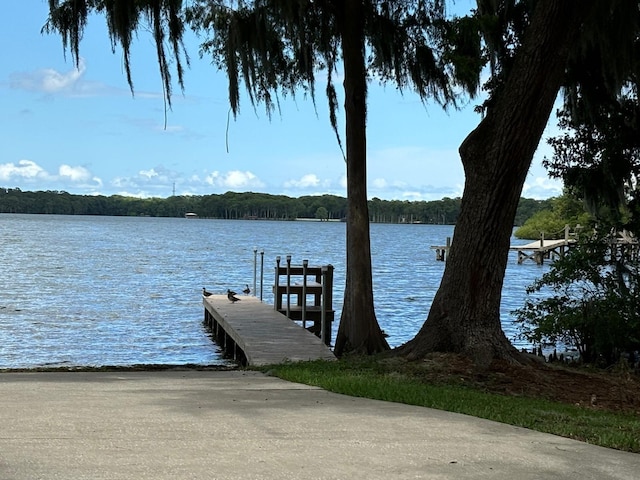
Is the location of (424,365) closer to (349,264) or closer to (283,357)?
(283,357)

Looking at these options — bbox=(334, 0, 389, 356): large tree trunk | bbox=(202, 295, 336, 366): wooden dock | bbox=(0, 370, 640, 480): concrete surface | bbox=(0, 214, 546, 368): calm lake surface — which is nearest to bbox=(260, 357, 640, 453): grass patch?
bbox=(0, 370, 640, 480): concrete surface

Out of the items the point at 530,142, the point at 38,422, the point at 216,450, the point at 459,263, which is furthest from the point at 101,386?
the point at 530,142

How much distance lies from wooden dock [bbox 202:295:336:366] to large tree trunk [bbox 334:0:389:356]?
66 centimetres

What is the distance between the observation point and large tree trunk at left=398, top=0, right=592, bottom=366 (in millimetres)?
9688

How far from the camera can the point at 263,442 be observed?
5422 millimetres

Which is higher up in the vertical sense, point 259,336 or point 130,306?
point 259,336

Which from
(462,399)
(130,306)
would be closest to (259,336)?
(462,399)

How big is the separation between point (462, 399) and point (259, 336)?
21.9ft

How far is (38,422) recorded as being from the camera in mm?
5930

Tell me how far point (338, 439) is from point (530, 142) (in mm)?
5424

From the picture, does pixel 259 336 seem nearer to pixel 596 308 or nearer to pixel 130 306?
pixel 596 308

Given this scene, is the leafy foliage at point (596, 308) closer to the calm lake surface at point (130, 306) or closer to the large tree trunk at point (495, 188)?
the large tree trunk at point (495, 188)

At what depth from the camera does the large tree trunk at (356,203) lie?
1280 centimetres

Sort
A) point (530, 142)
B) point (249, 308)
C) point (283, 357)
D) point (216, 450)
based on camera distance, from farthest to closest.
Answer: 1. point (249, 308)
2. point (283, 357)
3. point (530, 142)
4. point (216, 450)
